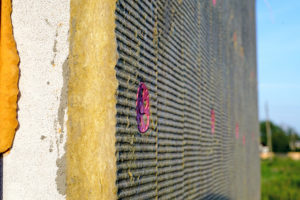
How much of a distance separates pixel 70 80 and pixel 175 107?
1034 mm

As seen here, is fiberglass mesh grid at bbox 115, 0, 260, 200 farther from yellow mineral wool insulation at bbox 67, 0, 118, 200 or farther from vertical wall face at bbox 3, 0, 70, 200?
vertical wall face at bbox 3, 0, 70, 200

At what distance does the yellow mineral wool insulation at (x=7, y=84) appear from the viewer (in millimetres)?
1719

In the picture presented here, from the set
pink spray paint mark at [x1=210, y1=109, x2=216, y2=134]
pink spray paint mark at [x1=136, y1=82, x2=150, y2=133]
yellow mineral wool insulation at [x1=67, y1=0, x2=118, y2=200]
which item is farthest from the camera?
pink spray paint mark at [x1=210, y1=109, x2=216, y2=134]

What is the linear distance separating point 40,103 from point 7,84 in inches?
6.3

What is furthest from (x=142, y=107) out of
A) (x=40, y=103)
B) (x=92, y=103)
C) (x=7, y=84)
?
(x=7, y=84)

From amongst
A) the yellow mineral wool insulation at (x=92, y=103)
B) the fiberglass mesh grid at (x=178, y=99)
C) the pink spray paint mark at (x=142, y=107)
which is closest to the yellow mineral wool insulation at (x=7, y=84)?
the yellow mineral wool insulation at (x=92, y=103)

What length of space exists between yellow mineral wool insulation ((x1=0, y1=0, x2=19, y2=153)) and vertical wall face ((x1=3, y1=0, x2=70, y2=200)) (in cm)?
3

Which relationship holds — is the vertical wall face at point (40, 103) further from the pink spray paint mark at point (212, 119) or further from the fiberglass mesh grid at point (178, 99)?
the pink spray paint mark at point (212, 119)

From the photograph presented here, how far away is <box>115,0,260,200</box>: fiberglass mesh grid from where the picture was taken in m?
1.84

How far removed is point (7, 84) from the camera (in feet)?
5.70

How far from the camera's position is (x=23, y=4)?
1.82 metres

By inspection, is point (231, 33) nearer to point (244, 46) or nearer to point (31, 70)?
point (244, 46)

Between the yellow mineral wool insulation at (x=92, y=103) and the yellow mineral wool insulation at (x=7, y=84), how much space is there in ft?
0.79

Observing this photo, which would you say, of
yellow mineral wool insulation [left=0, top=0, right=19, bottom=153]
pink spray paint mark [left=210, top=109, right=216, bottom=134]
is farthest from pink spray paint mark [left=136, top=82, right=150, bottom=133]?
pink spray paint mark [left=210, top=109, right=216, bottom=134]
